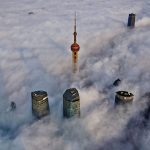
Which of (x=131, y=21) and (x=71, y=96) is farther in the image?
(x=131, y=21)

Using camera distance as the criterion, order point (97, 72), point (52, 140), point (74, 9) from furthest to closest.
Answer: point (74, 9), point (97, 72), point (52, 140)

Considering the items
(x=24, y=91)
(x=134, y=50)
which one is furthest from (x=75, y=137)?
(x=134, y=50)

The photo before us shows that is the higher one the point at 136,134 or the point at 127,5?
the point at 127,5

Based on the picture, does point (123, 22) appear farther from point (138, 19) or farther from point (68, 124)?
point (68, 124)

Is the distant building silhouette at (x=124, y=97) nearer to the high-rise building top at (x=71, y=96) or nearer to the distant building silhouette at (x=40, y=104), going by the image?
the high-rise building top at (x=71, y=96)

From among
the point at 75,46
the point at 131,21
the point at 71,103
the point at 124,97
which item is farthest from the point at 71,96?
the point at 131,21

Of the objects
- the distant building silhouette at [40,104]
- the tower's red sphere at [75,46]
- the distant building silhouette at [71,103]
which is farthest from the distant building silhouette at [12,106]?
the tower's red sphere at [75,46]

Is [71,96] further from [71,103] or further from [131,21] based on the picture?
[131,21]
